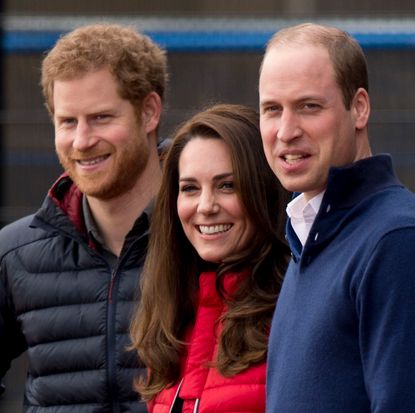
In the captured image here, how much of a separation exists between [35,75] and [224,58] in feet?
3.15

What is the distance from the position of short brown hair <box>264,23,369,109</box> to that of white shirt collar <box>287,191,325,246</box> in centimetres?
22

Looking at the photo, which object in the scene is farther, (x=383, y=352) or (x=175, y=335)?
(x=175, y=335)

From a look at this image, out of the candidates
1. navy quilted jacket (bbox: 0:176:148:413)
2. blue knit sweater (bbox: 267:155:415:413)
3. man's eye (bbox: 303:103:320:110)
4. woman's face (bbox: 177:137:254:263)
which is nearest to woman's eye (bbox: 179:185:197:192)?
woman's face (bbox: 177:137:254:263)

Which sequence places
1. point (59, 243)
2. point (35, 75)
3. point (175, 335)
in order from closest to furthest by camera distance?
point (175, 335) → point (59, 243) → point (35, 75)

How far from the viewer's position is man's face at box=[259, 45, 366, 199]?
2805mm

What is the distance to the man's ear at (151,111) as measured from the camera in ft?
13.4

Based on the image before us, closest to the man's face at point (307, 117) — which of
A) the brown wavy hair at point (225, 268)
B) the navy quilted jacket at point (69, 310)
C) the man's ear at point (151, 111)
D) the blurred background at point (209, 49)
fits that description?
the brown wavy hair at point (225, 268)

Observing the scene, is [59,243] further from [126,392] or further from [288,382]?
[288,382]

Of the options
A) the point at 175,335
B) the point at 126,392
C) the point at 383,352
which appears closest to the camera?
the point at 383,352

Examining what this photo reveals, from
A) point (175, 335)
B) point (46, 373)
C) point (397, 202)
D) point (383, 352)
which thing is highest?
point (397, 202)

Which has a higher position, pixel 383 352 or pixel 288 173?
pixel 288 173

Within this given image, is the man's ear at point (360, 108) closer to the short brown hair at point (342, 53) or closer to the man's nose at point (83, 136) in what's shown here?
the short brown hair at point (342, 53)

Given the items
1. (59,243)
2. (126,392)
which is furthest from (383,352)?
(59,243)

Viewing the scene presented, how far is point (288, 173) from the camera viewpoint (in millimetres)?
2871
